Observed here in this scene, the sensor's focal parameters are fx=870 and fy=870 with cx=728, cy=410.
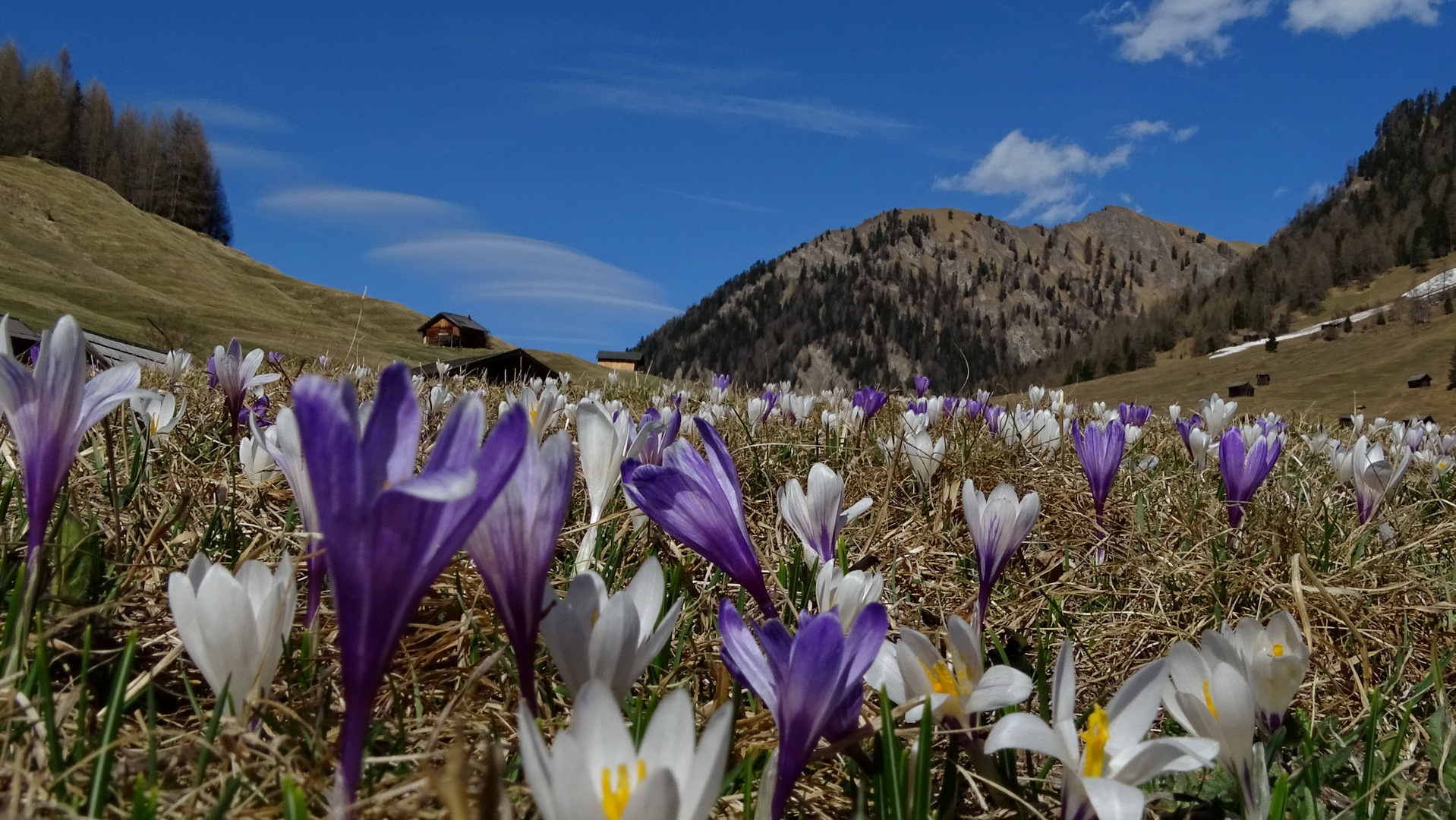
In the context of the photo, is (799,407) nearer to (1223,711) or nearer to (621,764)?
(1223,711)

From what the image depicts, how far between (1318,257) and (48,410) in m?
72.5

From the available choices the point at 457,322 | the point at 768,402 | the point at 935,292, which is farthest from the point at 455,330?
the point at 935,292

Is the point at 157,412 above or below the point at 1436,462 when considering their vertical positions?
above

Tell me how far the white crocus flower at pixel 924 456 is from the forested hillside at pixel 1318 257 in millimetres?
53546

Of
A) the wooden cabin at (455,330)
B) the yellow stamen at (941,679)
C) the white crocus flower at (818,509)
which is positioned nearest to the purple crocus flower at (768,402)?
the white crocus flower at (818,509)

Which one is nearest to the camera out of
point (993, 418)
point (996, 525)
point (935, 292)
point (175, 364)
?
point (996, 525)

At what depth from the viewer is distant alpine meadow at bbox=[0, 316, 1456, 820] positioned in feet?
2.31

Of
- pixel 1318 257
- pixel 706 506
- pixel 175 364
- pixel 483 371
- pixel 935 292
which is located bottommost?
pixel 706 506

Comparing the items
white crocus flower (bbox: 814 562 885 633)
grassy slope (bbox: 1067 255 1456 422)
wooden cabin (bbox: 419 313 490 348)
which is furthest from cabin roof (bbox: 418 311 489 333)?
white crocus flower (bbox: 814 562 885 633)

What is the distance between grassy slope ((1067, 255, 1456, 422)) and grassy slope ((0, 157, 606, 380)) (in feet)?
74.2

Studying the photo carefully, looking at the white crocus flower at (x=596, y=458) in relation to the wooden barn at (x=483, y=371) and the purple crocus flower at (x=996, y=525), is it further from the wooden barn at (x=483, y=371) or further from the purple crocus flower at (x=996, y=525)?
the wooden barn at (x=483, y=371)

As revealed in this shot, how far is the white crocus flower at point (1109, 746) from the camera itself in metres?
0.88

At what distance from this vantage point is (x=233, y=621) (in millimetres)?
926

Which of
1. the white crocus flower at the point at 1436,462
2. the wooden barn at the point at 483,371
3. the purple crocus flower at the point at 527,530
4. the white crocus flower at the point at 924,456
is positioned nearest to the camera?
the purple crocus flower at the point at 527,530
